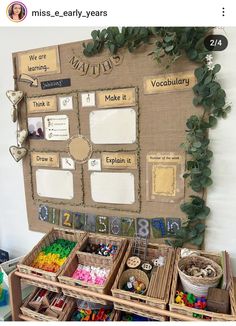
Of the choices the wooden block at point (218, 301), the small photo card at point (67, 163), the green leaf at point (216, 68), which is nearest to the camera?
the wooden block at point (218, 301)

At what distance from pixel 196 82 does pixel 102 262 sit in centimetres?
85

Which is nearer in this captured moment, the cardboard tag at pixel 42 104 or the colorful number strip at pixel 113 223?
the colorful number strip at pixel 113 223

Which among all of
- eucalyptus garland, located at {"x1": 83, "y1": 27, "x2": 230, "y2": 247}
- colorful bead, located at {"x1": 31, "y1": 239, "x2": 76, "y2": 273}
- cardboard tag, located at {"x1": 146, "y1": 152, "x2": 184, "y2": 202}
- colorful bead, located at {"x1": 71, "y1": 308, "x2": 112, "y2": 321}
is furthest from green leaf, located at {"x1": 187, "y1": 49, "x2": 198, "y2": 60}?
colorful bead, located at {"x1": 71, "y1": 308, "x2": 112, "y2": 321}

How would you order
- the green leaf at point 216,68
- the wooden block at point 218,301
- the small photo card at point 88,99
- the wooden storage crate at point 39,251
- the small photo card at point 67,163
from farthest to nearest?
the small photo card at point 67,163
the small photo card at point 88,99
the wooden storage crate at point 39,251
the green leaf at point 216,68
the wooden block at point 218,301

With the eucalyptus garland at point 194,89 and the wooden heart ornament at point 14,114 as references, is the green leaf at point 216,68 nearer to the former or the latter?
the eucalyptus garland at point 194,89

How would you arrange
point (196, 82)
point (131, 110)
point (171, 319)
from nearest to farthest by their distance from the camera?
point (171, 319)
point (196, 82)
point (131, 110)

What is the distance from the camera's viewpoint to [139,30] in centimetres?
97

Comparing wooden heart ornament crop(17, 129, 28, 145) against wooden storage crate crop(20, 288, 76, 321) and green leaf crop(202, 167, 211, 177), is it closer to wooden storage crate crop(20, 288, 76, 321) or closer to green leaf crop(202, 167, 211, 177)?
wooden storage crate crop(20, 288, 76, 321)

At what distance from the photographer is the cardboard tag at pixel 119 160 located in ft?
3.67

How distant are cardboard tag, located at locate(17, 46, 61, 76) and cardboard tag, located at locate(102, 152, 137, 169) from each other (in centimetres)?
48

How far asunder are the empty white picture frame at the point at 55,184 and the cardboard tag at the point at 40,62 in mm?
510
